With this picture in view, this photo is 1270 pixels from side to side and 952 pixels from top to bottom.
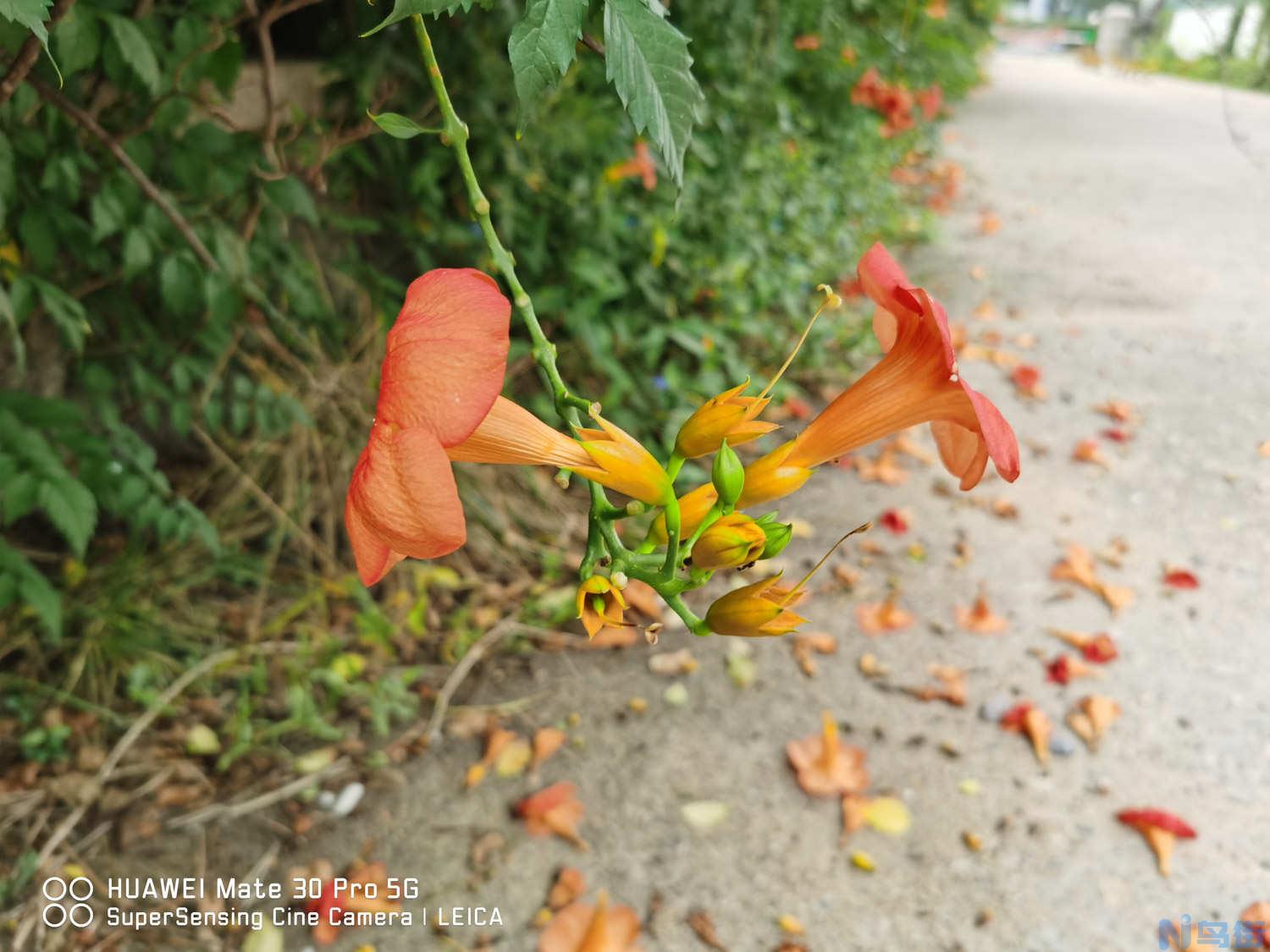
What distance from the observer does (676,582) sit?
0.72 metres

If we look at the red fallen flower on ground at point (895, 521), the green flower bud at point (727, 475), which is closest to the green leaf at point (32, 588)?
the green flower bud at point (727, 475)

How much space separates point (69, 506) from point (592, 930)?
4.46 feet

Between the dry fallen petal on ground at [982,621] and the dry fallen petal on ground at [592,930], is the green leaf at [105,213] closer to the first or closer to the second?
the dry fallen petal on ground at [592,930]

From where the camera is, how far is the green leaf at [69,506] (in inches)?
67.7

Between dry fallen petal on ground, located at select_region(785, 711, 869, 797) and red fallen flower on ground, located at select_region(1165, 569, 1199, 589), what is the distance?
54.6 inches

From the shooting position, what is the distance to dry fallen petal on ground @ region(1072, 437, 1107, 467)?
3881 mm

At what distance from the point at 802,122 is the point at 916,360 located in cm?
490

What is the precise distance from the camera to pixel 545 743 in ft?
8.41

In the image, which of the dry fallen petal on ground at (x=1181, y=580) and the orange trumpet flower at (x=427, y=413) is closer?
the orange trumpet flower at (x=427, y=413)

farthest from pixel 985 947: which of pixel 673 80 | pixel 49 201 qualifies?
pixel 49 201

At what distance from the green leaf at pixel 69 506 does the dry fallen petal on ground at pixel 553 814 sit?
1.20m

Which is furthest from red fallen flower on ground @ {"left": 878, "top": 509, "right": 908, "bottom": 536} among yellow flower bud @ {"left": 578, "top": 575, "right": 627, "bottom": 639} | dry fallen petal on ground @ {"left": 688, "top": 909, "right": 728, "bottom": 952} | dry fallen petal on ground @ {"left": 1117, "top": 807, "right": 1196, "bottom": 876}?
yellow flower bud @ {"left": 578, "top": 575, "right": 627, "bottom": 639}

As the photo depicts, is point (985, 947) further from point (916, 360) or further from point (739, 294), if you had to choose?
point (739, 294)

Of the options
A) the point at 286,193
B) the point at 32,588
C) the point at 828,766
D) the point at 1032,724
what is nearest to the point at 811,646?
the point at 828,766
